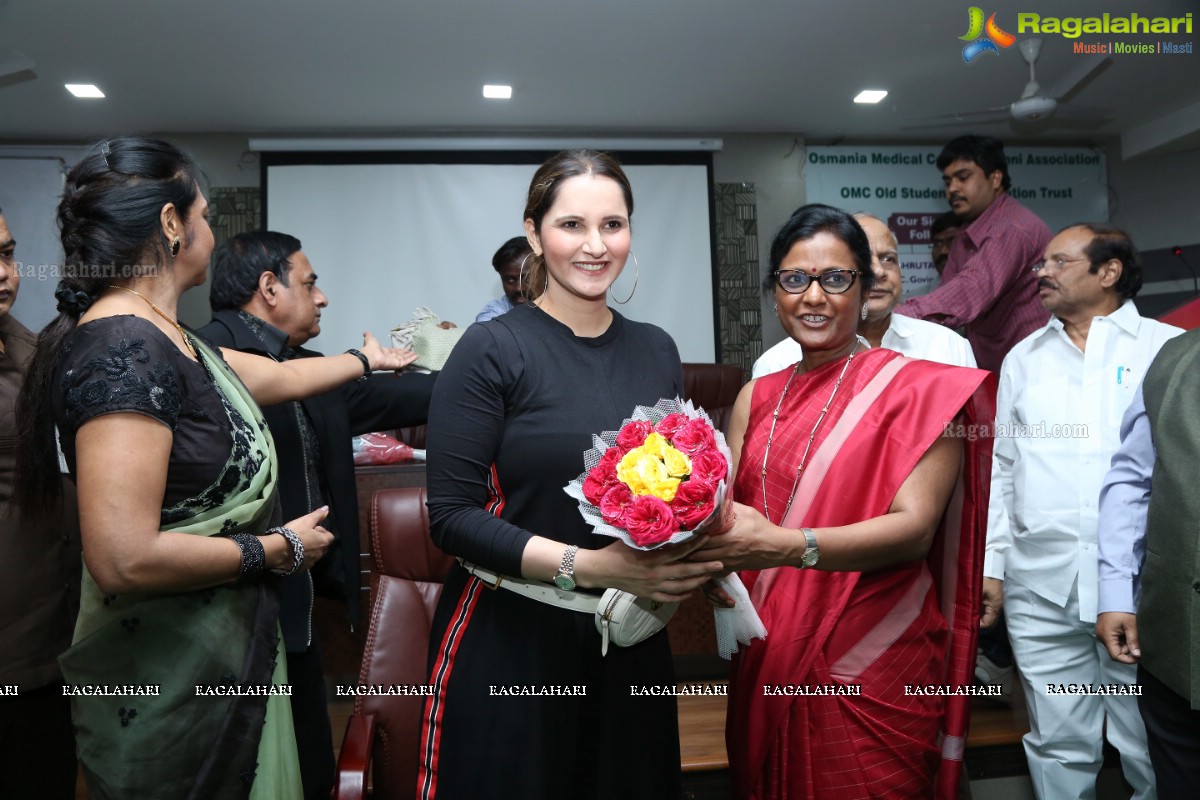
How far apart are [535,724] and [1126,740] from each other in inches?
75.3

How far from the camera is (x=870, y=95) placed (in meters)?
5.70

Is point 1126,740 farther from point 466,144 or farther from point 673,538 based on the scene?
point 466,144

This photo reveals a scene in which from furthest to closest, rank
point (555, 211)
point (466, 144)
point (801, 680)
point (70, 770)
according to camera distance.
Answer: point (466, 144) → point (70, 770) → point (801, 680) → point (555, 211)

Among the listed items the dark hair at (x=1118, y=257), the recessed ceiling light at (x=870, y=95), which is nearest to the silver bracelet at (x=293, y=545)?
the dark hair at (x=1118, y=257)

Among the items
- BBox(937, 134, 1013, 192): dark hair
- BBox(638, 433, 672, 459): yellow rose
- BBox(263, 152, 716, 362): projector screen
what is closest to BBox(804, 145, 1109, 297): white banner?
BBox(263, 152, 716, 362): projector screen

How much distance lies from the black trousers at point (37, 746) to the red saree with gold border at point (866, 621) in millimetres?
1398

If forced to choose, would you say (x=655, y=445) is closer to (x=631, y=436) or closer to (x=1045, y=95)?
(x=631, y=436)

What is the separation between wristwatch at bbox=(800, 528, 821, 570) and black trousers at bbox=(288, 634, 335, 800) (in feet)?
3.77

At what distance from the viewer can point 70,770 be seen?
1834 millimetres

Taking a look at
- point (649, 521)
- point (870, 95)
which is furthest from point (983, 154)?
point (649, 521)

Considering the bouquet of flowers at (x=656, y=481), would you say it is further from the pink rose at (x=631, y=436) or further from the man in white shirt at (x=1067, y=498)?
the man in white shirt at (x=1067, y=498)

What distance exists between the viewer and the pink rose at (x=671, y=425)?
1.21 m

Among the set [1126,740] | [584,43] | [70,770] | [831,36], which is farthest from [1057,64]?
[70,770]

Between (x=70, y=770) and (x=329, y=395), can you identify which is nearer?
(x=70, y=770)
